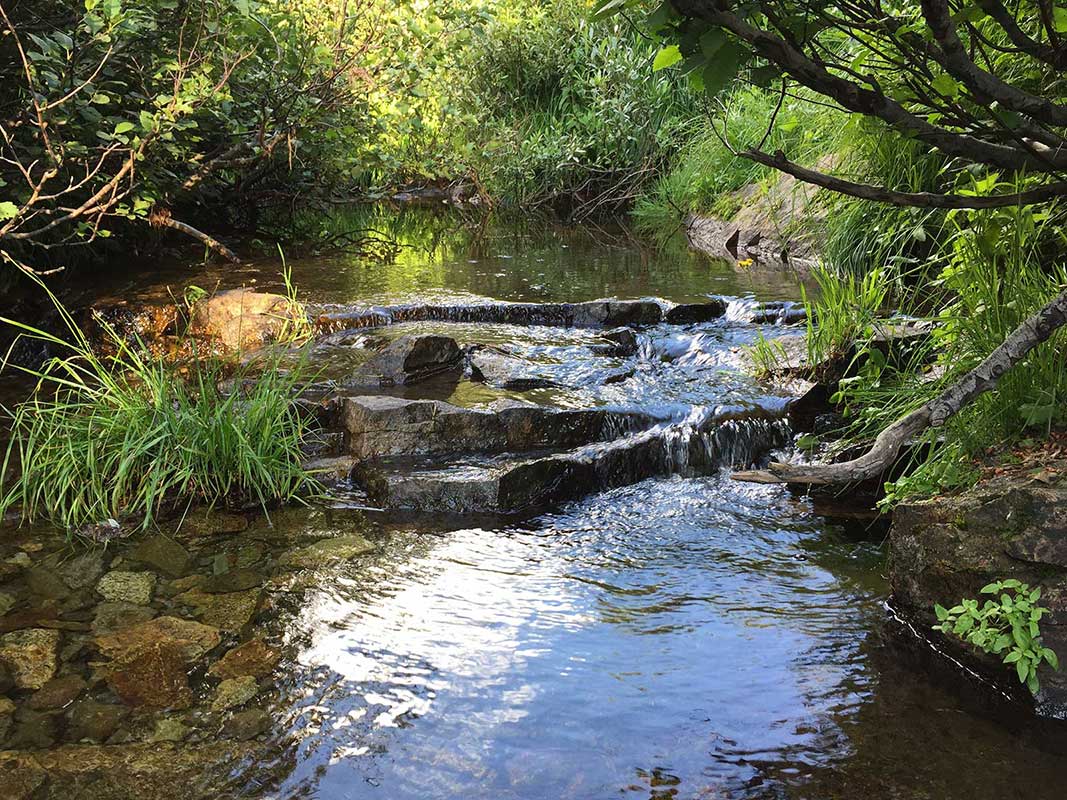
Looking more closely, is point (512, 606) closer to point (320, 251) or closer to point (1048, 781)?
point (1048, 781)

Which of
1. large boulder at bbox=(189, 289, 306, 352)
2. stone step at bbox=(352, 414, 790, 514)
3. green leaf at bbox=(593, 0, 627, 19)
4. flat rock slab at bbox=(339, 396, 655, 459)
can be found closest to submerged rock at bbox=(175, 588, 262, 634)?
stone step at bbox=(352, 414, 790, 514)

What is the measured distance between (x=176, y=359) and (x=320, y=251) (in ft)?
15.3

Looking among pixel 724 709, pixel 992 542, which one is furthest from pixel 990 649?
pixel 724 709

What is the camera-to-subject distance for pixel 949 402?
9.86ft

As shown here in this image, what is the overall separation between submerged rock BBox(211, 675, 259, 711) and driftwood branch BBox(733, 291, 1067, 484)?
1760 mm

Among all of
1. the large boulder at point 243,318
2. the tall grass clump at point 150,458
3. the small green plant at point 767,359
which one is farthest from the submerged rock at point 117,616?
the small green plant at point 767,359

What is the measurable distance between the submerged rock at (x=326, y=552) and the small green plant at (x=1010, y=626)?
234 centimetres

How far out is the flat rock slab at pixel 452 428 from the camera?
206 inches

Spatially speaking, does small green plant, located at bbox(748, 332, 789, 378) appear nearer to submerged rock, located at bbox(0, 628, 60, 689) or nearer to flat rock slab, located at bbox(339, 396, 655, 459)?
flat rock slab, located at bbox(339, 396, 655, 459)

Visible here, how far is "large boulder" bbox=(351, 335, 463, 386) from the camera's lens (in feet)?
20.7

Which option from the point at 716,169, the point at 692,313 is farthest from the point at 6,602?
the point at 716,169

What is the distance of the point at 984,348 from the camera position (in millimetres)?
3732

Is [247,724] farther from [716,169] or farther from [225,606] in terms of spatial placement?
[716,169]

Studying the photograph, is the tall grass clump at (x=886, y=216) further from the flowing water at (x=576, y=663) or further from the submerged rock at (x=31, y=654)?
the submerged rock at (x=31, y=654)
